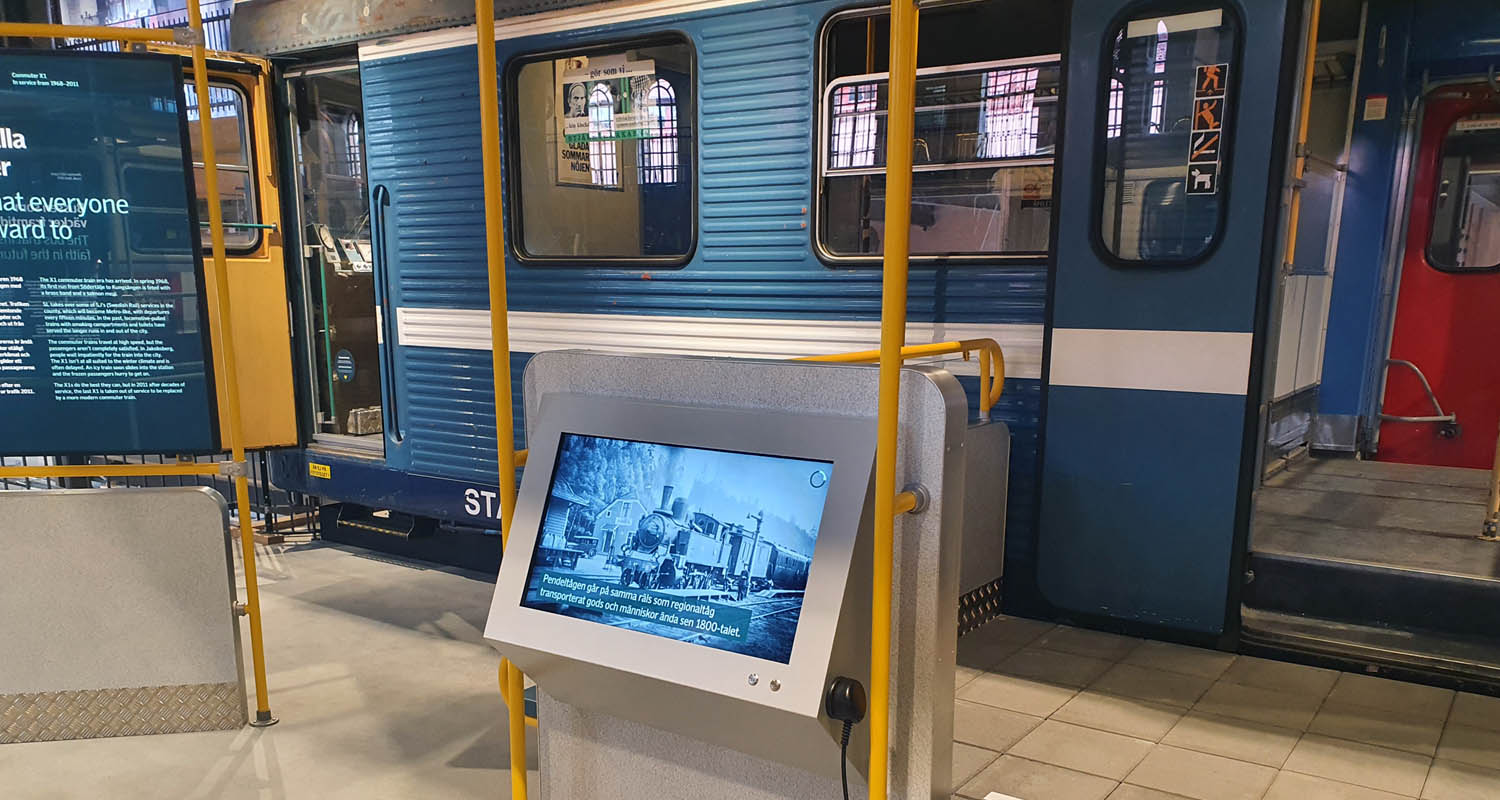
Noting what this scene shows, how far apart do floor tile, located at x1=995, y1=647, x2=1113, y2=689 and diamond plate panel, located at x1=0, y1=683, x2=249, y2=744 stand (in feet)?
8.04

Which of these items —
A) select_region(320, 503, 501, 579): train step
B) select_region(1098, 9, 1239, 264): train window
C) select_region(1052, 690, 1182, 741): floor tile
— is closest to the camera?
select_region(1052, 690, 1182, 741): floor tile

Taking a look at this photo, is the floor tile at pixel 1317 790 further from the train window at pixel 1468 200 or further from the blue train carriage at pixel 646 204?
the train window at pixel 1468 200

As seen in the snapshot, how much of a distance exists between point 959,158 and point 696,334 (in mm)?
1218

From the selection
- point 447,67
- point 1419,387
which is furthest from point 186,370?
point 1419,387

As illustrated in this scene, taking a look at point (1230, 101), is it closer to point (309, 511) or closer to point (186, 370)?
point (186, 370)

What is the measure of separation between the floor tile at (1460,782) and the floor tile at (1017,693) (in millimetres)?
918

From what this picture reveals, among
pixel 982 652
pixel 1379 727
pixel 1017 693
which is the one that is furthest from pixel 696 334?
pixel 1379 727

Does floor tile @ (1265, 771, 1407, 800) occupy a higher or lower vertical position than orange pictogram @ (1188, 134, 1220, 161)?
lower

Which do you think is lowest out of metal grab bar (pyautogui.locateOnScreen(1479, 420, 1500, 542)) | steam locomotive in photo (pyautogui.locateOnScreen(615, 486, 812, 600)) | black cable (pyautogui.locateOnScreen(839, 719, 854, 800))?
metal grab bar (pyautogui.locateOnScreen(1479, 420, 1500, 542))

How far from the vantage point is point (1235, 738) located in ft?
8.87

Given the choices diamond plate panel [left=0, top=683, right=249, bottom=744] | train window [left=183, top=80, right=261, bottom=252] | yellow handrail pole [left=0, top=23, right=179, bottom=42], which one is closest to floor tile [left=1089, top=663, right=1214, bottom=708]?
diamond plate panel [left=0, top=683, right=249, bottom=744]

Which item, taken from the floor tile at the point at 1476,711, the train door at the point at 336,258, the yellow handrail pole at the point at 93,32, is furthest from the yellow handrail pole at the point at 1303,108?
the train door at the point at 336,258

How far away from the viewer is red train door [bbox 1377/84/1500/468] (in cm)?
505

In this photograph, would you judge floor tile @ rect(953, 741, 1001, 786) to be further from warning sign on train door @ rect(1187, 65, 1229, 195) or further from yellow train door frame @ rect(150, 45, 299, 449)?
yellow train door frame @ rect(150, 45, 299, 449)
